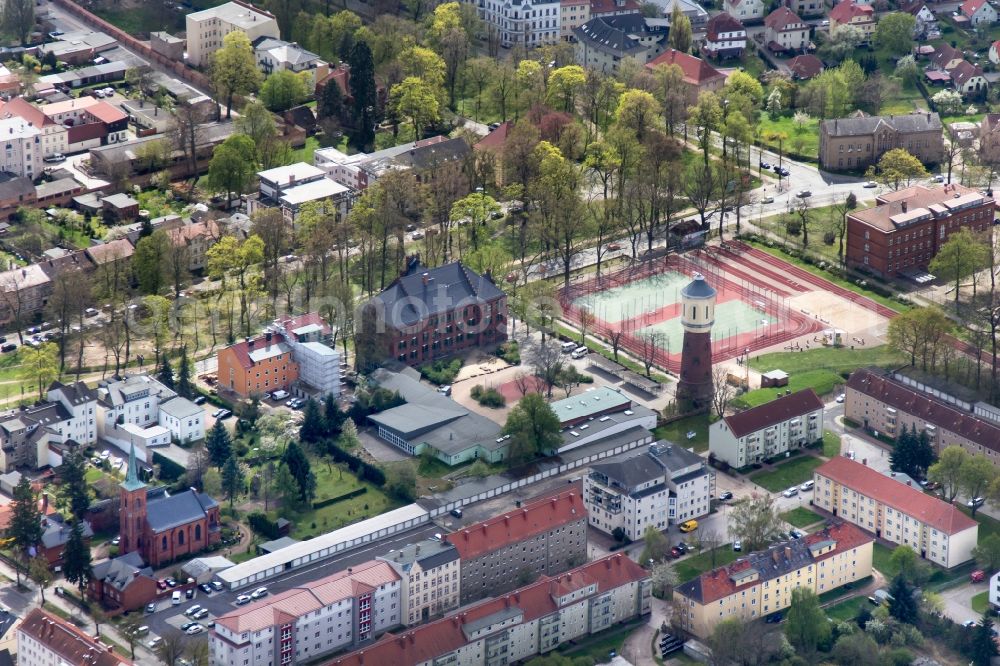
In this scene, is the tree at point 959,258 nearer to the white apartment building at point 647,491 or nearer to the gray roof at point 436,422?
the white apartment building at point 647,491

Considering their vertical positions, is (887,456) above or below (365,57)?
below

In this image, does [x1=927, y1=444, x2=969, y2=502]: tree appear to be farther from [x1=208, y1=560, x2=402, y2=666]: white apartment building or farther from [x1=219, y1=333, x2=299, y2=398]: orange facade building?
[x1=219, y1=333, x2=299, y2=398]: orange facade building

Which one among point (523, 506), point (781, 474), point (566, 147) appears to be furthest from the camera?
point (566, 147)

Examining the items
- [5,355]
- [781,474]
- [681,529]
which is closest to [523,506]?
[681,529]

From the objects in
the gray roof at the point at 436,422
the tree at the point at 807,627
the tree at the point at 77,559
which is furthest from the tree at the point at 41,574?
the tree at the point at 807,627

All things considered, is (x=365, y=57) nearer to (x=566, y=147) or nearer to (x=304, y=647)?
(x=566, y=147)
